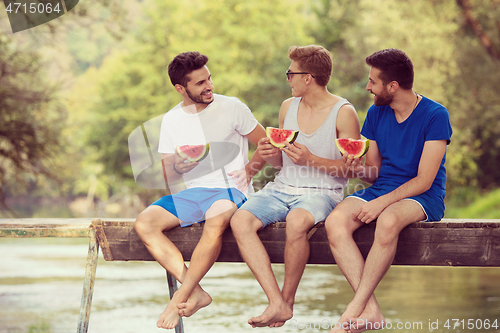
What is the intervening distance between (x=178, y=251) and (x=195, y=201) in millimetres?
383

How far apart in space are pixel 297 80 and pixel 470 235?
158 cm

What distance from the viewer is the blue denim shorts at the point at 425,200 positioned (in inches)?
149

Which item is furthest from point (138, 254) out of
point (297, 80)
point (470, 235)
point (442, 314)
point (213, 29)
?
point (213, 29)

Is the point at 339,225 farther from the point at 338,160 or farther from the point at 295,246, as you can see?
the point at 338,160

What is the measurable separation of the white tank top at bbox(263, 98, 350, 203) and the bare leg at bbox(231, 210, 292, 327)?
0.45m

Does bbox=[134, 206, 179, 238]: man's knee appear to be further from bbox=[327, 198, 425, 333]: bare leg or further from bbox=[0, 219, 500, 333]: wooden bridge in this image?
bbox=[327, 198, 425, 333]: bare leg

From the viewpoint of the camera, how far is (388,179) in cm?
398

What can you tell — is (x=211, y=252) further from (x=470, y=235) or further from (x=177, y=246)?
(x=470, y=235)

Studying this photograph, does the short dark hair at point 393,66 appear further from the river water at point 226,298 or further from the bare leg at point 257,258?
the river water at point 226,298

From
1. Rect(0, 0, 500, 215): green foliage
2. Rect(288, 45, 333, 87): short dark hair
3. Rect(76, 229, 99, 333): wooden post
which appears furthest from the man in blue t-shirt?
Rect(0, 0, 500, 215): green foliage

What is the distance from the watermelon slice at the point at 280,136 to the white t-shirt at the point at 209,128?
0.51 metres

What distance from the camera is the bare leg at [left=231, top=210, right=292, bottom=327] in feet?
12.0

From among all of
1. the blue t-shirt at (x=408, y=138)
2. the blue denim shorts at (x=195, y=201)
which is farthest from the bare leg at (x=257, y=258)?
the blue t-shirt at (x=408, y=138)

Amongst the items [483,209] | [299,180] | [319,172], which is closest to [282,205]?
[299,180]
